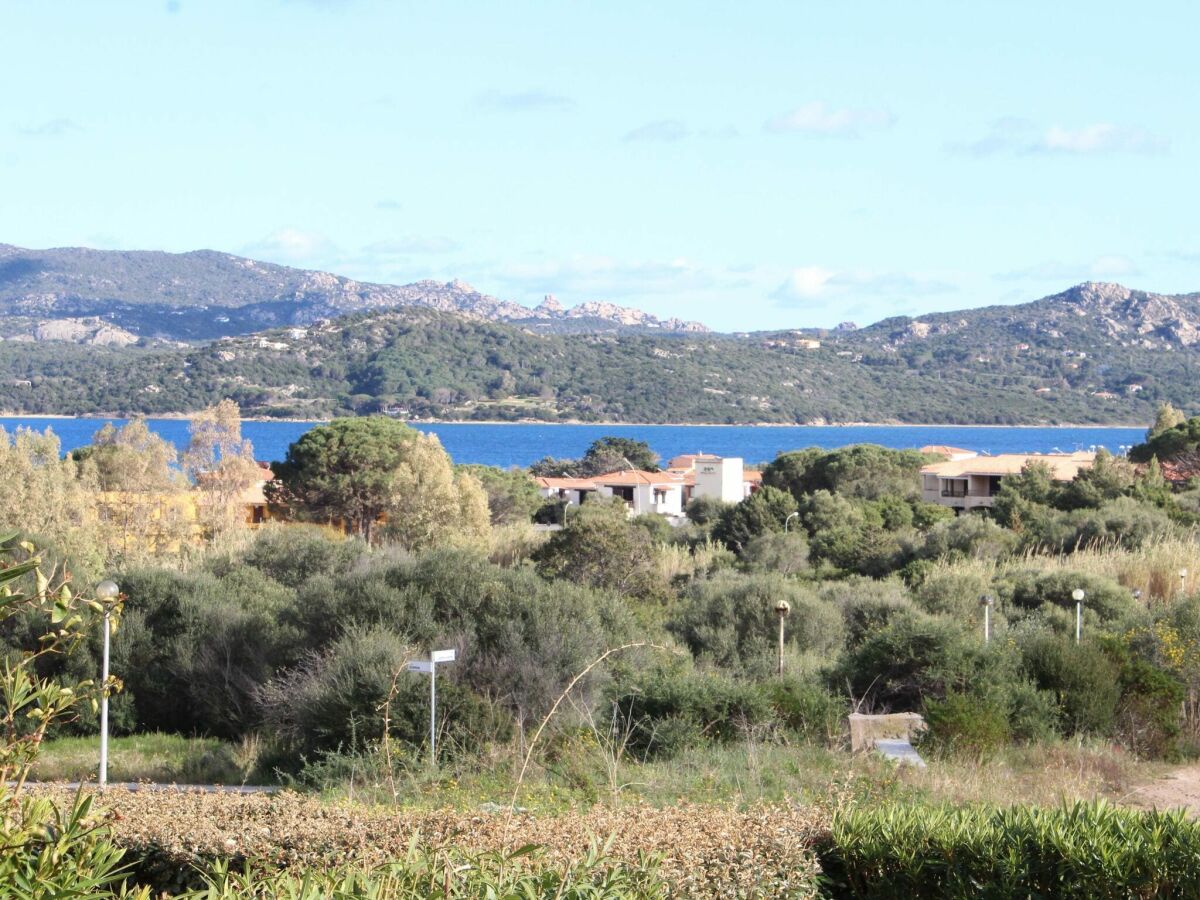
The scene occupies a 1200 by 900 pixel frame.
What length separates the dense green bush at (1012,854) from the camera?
5.49m

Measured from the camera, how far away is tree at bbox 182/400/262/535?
34.2 m

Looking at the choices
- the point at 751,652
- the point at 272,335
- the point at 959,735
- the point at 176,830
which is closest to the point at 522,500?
the point at 751,652

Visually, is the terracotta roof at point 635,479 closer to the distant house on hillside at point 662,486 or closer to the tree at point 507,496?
the distant house on hillside at point 662,486

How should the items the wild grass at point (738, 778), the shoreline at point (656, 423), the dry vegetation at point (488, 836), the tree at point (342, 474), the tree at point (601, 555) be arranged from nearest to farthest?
the dry vegetation at point (488, 836) → the wild grass at point (738, 778) → the tree at point (601, 555) → the tree at point (342, 474) → the shoreline at point (656, 423)

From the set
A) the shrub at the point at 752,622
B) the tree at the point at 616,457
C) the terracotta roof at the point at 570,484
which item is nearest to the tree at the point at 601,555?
the shrub at the point at 752,622

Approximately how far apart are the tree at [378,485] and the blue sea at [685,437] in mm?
62649

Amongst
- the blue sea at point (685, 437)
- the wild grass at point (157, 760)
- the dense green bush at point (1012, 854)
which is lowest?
the blue sea at point (685, 437)

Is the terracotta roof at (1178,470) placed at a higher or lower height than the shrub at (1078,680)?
lower

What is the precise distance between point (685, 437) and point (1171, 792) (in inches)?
5681

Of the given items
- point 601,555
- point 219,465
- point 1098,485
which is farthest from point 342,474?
point 1098,485

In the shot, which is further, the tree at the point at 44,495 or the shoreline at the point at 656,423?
the shoreline at the point at 656,423

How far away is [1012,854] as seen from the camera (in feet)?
18.5

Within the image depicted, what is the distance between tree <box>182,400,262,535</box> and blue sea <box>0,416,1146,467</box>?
70561mm

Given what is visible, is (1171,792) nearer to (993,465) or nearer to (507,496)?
(507,496)
